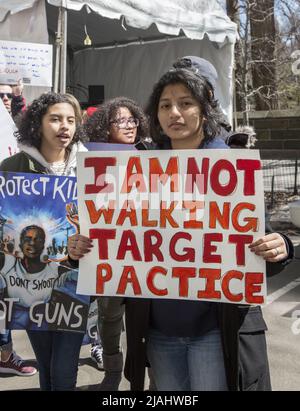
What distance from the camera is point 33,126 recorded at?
2682mm

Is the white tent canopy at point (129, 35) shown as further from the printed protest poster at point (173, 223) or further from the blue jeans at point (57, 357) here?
the printed protest poster at point (173, 223)

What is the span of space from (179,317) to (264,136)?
568 inches

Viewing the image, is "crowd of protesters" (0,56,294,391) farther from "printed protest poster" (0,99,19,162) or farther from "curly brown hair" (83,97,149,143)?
"printed protest poster" (0,99,19,162)

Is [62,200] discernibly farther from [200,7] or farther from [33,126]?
[200,7]

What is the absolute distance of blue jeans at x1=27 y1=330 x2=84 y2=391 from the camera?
2432mm

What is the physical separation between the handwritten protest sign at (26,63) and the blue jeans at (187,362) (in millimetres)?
3795

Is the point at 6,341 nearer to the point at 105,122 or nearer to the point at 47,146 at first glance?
the point at 47,146

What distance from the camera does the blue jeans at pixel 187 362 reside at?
181 cm

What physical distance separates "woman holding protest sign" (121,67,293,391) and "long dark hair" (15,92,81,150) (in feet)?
3.11

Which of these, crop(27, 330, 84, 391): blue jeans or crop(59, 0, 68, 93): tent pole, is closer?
crop(27, 330, 84, 391): blue jeans

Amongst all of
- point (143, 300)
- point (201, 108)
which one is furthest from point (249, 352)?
point (201, 108)

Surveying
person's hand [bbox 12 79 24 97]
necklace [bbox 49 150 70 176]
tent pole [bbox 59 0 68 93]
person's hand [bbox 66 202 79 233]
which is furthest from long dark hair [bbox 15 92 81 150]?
tent pole [bbox 59 0 68 93]

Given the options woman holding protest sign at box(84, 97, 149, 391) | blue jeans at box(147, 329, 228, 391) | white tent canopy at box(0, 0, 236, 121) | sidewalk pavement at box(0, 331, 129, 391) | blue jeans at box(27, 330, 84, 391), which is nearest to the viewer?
blue jeans at box(147, 329, 228, 391)
